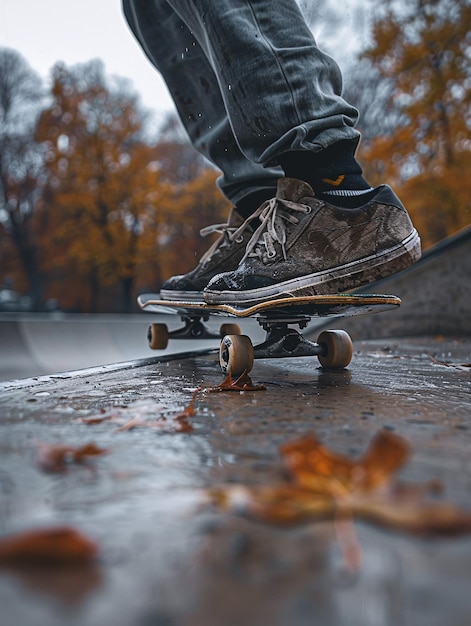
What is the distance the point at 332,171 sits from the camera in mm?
1771

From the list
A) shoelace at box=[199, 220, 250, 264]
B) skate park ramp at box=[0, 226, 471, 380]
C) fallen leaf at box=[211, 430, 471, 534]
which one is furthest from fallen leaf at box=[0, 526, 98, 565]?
skate park ramp at box=[0, 226, 471, 380]

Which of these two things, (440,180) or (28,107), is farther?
(28,107)

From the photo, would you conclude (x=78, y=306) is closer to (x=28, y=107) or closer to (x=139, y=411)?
(x=28, y=107)

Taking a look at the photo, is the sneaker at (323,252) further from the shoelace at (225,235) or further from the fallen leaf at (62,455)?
the fallen leaf at (62,455)

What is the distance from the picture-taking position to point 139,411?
3.70ft

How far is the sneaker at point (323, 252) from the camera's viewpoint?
64.8 inches

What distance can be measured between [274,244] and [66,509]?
1.23 m

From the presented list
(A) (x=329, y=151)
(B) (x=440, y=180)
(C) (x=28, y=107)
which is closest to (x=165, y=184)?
(C) (x=28, y=107)

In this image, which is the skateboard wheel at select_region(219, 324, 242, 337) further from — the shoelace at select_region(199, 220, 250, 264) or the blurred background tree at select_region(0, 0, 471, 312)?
the blurred background tree at select_region(0, 0, 471, 312)

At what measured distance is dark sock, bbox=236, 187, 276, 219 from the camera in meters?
2.25

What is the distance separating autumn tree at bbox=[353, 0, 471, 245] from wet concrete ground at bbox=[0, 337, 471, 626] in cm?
880

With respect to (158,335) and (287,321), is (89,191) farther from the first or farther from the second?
(287,321)

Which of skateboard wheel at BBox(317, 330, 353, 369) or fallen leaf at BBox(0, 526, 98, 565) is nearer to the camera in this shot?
fallen leaf at BBox(0, 526, 98, 565)

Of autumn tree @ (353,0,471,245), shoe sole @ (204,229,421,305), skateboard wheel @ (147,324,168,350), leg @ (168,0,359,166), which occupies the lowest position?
skateboard wheel @ (147,324,168,350)
